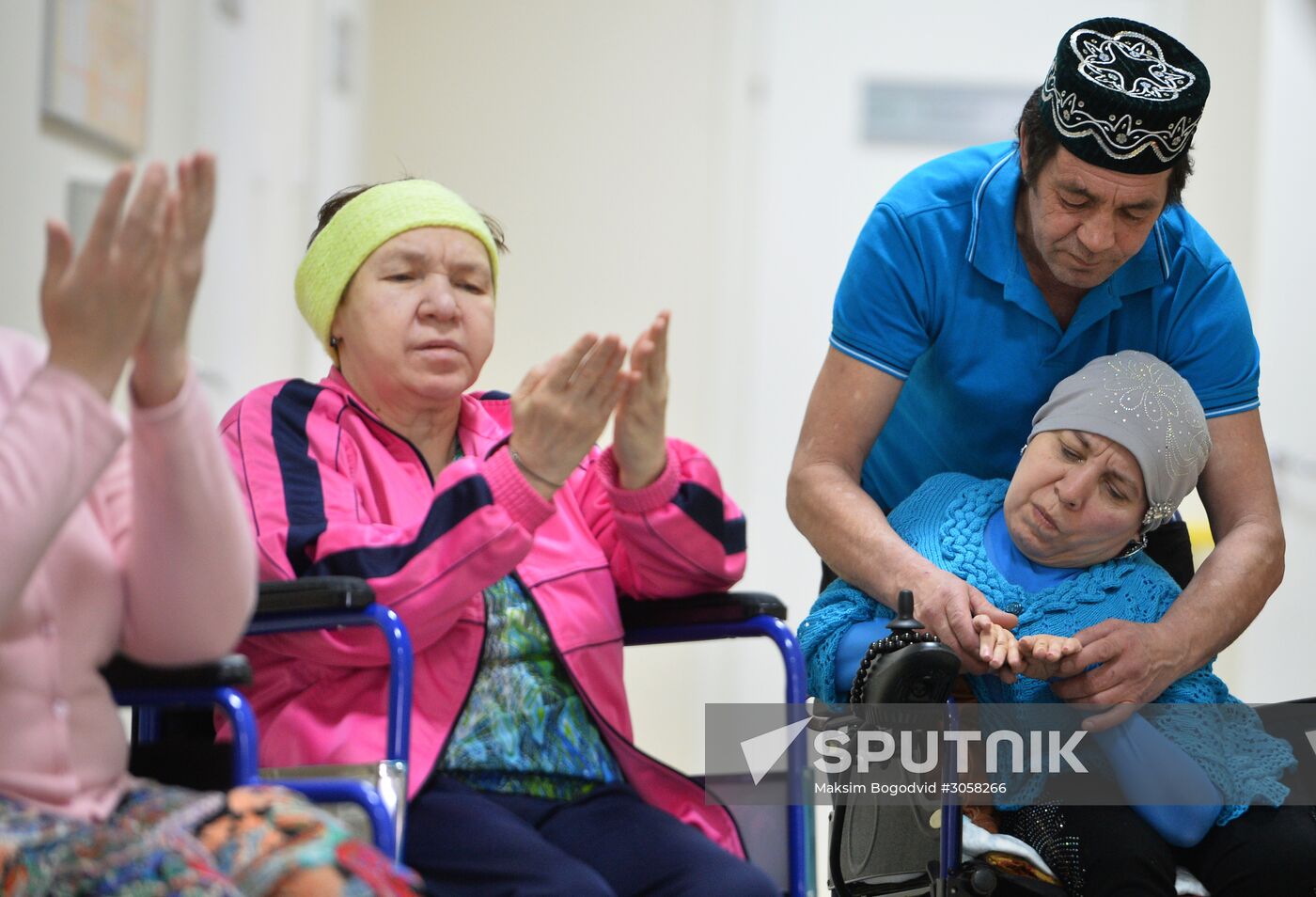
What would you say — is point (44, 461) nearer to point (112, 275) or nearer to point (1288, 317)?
point (112, 275)

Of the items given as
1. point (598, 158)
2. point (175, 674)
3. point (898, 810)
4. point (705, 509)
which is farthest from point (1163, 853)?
point (598, 158)

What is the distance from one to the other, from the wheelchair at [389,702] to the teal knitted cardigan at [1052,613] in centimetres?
23

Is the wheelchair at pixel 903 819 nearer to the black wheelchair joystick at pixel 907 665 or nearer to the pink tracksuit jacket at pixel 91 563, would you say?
the black wheelchair joystick at pixel 907 665

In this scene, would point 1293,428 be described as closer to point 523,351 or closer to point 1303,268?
point 1303,268

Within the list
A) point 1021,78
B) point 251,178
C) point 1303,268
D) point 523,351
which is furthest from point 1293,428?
point 251,178

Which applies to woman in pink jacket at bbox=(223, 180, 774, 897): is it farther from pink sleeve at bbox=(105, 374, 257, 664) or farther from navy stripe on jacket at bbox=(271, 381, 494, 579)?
pink sleeve at bbox=(105, 374, 257, 664)

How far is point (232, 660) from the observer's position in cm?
132

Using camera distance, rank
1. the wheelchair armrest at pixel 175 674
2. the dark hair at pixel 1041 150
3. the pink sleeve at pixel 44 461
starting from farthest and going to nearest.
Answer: the dark hair at pixel 1041 150 < the wheelchair armrest at pixel 175 674 < the pink sleeve at pixel 44 461

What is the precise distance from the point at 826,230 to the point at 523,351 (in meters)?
1.03

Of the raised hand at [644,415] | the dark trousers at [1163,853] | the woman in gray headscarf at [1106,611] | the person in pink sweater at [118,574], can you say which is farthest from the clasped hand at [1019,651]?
the person in pink sweater at [118,574]

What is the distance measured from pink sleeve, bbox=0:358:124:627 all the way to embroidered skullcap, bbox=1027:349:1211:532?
→ 1.22m

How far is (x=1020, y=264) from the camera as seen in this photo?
203 centimetres

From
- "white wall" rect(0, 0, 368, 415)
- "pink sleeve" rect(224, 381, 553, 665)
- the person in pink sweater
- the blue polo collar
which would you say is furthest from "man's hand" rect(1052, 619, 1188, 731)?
"white wall" rect(0, 0, 368, 415)

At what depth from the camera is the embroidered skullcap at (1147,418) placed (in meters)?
1.83
